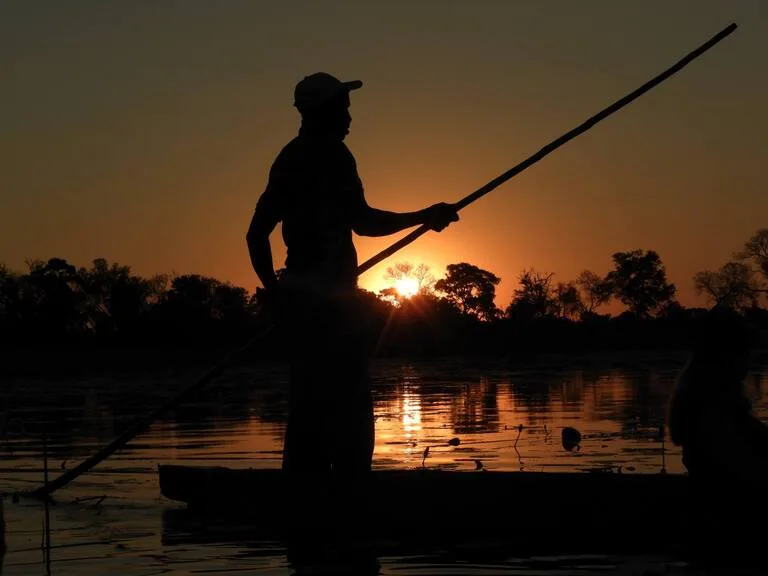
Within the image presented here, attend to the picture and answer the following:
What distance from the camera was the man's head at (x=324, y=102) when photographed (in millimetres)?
7039

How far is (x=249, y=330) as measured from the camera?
68375 millimetres

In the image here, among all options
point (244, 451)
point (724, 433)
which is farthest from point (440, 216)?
point (244, 451)

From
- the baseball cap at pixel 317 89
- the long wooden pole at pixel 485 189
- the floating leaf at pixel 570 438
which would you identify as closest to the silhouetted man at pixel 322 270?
the baseball cap at pixel 317 89

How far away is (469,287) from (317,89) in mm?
95958

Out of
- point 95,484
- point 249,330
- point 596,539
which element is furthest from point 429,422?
point 249,330

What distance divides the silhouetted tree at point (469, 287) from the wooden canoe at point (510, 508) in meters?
89.2

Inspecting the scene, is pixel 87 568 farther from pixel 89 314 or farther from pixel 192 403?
pixel 89 314

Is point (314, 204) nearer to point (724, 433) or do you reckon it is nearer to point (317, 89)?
point (317, 89)

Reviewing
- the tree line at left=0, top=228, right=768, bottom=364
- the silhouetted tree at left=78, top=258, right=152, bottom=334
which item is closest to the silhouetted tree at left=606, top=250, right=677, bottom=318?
the tree line at left=0, top=228, right=768, bottom=364

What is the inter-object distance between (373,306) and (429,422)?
777cm

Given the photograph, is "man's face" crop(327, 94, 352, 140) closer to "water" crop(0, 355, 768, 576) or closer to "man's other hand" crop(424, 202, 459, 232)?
"man's other hand" crop(424, 202, 459, 232)

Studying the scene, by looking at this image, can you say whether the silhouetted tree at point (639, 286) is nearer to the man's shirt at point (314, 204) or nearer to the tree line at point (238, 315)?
the tree line at point (238, 315)

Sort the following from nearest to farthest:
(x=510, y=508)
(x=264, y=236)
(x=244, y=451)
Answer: (x=510, y=508) < (x=264, y=236) < (x=244, y=451)

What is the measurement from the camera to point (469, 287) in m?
103
